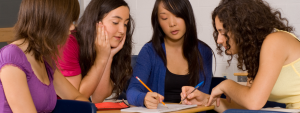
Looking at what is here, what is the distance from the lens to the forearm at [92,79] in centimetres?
166

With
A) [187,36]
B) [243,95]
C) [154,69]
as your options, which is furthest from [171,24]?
[243,95]

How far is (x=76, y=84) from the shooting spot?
1.62 meters

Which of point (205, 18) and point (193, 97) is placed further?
point (205, 18)

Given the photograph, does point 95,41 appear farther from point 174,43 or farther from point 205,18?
point 205,18

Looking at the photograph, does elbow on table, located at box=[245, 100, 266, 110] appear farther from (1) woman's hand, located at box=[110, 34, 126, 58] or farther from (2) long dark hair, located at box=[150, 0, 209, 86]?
(1) woman's hand, located at box=[110, 34, 126, 58]

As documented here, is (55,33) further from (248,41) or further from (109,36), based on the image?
(248,41)

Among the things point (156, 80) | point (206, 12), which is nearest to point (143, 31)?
point (206, 12)

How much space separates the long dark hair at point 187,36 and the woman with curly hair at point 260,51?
18.3 inches

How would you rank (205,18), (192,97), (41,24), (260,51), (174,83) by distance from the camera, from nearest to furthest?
(41,24)
(260,51)
(192,97)
(174,83)
(205,18)

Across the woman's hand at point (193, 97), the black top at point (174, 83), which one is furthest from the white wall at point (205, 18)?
the woman's hand at point (193, 97)

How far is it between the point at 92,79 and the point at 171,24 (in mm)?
593

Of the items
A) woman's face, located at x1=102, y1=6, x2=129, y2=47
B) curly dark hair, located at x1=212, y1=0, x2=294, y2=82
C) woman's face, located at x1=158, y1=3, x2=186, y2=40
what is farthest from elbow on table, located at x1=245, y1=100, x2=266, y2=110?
woman's face, located at x1=102, y1=6, x2=129, y2=47

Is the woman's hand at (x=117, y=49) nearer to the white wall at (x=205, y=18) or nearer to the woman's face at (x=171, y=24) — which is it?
the woman's face at (x=171, y=24)

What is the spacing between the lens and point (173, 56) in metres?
1.90
